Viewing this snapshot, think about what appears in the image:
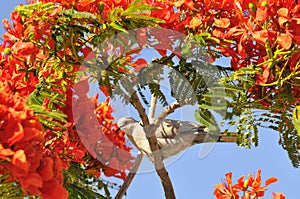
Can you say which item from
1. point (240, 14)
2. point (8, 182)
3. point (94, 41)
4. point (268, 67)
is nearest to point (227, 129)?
point (268, 67)

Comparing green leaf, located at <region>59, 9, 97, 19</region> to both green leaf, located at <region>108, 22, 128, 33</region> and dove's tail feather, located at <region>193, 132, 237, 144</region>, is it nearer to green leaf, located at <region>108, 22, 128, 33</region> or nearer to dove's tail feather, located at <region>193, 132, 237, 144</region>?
green leaf, located at <region>108, 22, 128, 33</region>

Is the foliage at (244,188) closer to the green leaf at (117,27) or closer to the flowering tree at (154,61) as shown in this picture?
the flowering tree at (154,61)

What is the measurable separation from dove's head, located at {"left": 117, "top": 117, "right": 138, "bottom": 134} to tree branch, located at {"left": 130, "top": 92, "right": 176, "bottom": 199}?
18cm

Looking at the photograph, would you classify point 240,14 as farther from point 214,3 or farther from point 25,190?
point 25,190

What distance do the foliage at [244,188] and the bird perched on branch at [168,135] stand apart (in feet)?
0.76

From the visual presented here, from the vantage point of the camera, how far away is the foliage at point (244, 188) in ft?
8.61

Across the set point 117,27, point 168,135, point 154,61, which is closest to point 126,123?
point 168,135

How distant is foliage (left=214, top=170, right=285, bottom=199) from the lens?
8.61 ft

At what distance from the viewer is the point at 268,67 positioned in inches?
83.2

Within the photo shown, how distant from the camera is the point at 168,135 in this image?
9.16 ft

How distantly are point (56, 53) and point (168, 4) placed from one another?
52 centimetres

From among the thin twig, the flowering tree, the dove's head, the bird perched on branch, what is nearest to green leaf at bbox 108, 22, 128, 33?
the flowering tree

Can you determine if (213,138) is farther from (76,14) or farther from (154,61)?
(76,14)

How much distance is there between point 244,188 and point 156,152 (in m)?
0.44
